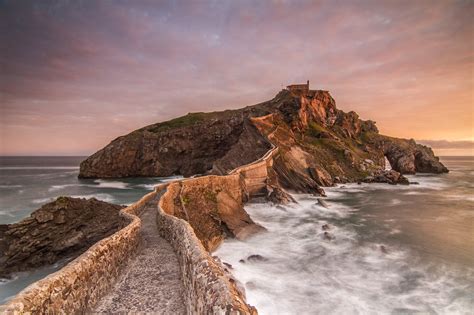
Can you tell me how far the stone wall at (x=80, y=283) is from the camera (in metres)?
6.03

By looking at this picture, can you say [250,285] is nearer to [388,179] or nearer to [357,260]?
[357,260]

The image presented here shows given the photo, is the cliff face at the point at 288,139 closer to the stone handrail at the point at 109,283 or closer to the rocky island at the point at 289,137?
the rocky island at the point at 289,137

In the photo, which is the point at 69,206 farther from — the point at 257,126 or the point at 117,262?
the point at 257,126

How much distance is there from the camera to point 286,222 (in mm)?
30750

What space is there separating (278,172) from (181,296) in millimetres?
41350

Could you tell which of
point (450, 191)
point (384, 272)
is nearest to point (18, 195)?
point (384, 272)

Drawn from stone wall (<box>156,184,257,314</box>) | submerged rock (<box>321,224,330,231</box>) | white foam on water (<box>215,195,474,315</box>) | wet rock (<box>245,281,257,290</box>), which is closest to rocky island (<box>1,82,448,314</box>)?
stone wall (<box>156,184,257,314</box>)

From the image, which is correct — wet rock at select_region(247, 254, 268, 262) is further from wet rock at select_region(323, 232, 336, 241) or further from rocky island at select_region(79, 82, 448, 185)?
rocky island at select_region(79, 82, 448, 185)

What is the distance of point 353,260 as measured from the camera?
20750 mm

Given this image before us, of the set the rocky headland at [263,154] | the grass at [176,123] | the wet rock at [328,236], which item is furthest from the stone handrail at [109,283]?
the grass at [176,123]

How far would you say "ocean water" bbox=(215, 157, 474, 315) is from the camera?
15031 millimetres

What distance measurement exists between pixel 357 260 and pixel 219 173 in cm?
Answer: 2986

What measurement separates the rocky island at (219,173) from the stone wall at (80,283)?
3 centimetres

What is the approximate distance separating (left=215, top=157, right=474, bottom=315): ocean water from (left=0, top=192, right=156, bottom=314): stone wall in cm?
747
